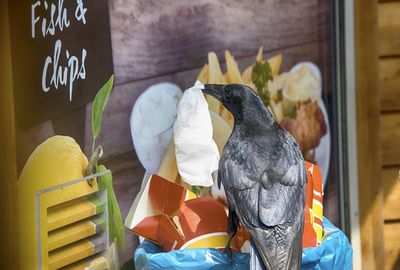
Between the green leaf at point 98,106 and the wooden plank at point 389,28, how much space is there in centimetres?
150

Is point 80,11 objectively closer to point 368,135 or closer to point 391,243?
point 368,135

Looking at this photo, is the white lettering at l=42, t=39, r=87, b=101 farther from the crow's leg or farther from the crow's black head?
the crow's leg

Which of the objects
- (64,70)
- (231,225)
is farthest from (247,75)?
(231,225)

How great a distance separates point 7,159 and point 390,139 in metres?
1.95

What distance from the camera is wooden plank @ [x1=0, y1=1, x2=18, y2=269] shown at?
297 centimetres

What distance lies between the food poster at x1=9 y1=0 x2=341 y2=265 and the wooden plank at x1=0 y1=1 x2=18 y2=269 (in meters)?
0.03

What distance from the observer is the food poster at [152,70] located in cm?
302

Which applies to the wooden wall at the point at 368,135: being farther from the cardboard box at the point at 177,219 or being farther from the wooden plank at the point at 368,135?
the cardboard box at the point at 177,219

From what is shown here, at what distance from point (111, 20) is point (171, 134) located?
1.75 feet

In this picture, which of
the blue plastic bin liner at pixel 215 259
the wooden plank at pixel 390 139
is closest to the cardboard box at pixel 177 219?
the blue plastic bin liner at pixel 215 259

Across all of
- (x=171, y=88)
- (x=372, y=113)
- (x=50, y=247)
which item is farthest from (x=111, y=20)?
(x=372, y=113)

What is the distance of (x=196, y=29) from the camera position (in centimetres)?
348

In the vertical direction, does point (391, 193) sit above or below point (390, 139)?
below

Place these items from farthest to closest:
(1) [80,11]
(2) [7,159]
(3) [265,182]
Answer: (1) [80,11] → (2) [7,159] → (3) [265,182]
